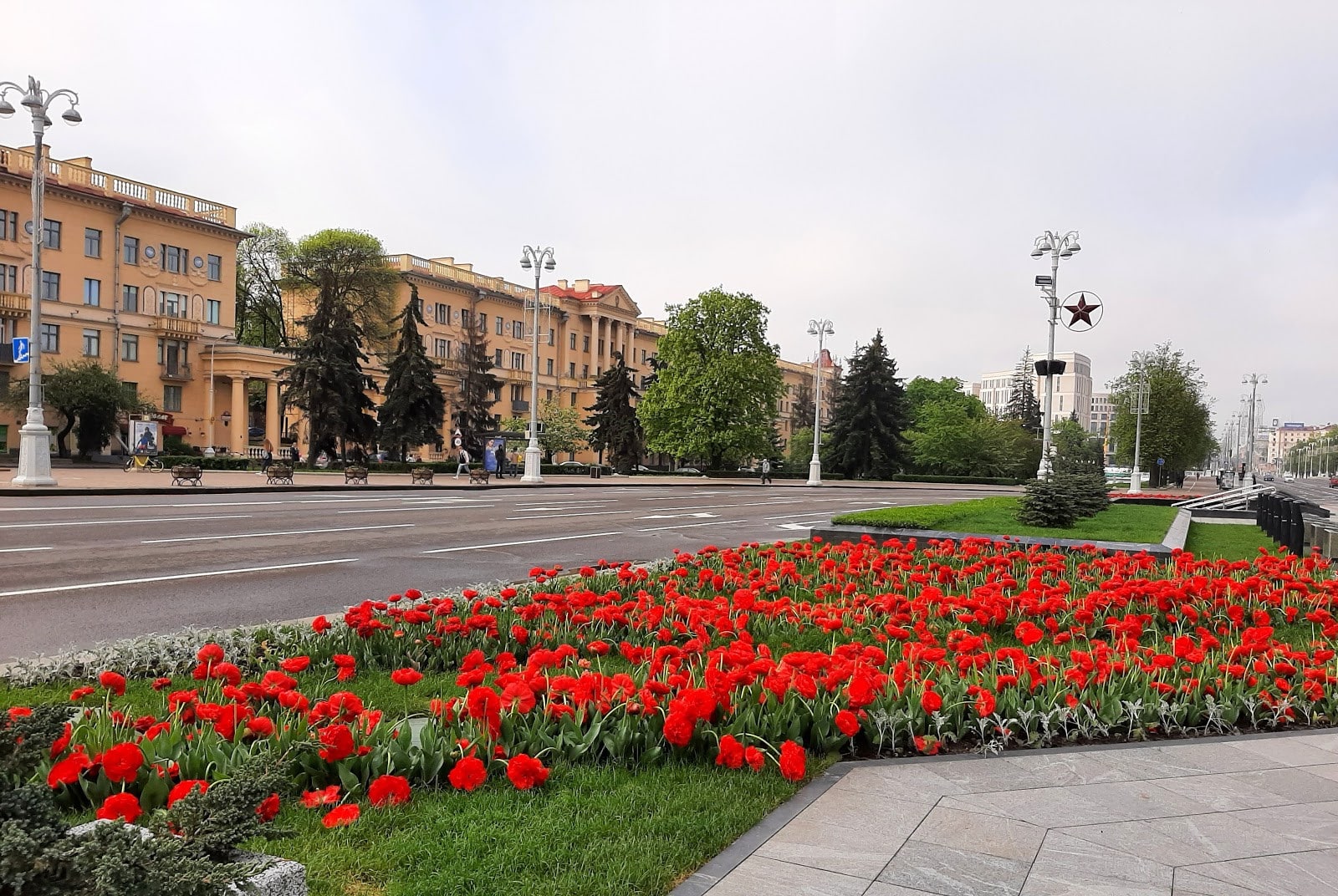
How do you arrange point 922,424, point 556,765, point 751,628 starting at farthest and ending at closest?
point 922,424 < point 751,628 < point 556,765

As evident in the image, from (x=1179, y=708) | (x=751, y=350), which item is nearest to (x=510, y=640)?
(x=1179, y=708)

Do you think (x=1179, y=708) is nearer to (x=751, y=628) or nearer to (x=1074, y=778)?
(x=1074, y=778)

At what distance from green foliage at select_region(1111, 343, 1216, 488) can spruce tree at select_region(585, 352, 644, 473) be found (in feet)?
112

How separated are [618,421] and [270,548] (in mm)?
56680

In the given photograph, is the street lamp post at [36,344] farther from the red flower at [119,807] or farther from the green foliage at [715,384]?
the green foliage at [715,384]

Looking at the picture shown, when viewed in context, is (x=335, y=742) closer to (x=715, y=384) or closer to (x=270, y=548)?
(x=270, y=548)

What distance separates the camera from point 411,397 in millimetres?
55219

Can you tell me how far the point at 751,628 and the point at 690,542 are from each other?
9293mm

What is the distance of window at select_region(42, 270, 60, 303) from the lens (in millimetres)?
49656

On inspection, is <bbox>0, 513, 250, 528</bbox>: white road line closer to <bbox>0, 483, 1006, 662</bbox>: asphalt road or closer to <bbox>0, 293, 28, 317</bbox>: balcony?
<bbox>0, 483, 1006, 662</bbox>: asphalt road

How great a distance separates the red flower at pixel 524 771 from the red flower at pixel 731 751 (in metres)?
0.78

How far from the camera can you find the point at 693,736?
4305mm

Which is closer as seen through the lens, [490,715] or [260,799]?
[260,799]

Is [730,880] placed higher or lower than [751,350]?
lower
